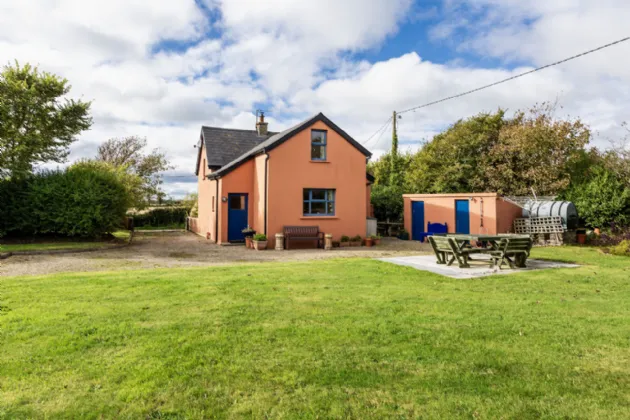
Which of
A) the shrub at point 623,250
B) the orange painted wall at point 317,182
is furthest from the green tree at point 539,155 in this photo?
the orange painted wall at point 317,182

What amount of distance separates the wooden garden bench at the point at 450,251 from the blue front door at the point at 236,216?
10.6 metres

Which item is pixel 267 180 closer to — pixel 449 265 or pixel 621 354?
pixel 449 265

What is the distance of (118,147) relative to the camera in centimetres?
3691

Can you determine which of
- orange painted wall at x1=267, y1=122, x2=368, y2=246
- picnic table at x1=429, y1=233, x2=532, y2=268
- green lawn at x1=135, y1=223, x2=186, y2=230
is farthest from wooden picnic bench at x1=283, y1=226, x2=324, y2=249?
green lawn at x1=135, y1=223, x2=186, y2=230

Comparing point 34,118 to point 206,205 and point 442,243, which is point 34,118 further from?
point 442,243

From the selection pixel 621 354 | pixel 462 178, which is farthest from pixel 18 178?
pixel 462 178

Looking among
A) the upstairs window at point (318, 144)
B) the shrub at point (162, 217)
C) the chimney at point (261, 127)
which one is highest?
the chimney at point (261, 127)

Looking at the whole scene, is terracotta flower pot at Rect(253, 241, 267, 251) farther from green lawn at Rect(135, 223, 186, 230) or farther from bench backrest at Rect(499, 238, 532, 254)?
green lawn at Rect(135, 223, 186, 230)

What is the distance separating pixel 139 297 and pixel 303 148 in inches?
471

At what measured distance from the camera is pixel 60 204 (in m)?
16.3

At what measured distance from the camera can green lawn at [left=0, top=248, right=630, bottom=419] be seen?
3.09 metres

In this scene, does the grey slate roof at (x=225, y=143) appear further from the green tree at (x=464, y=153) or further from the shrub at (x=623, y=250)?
the shrub at (x=623, y=250)

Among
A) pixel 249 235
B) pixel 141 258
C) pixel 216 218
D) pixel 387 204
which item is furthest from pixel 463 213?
pixel 141 258

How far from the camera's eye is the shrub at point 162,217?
30172mm
